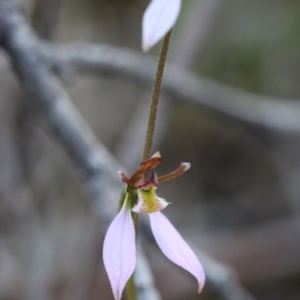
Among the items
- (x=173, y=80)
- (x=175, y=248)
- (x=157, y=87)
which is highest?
(x=173, y=80)

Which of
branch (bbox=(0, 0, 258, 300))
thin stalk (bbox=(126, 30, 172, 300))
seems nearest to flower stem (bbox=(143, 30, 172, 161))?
thin stalk (bbox=(126, 30, 172, 300))

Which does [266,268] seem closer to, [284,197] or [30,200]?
[284,197]

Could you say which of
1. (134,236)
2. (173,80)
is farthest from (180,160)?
(134,236)

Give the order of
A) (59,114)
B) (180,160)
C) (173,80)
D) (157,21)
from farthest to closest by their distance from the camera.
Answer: (180,160) → (173,80) → (59,114) → (157,21)

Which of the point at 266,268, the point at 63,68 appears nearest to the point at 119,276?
the point at 63,68

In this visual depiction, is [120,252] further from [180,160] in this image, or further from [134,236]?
[180,160]

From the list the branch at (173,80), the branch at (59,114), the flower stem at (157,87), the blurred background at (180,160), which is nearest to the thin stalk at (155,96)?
the flower stem at (157,87)

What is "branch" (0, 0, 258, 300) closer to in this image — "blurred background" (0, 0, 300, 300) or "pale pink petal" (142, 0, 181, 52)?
"blurred background" (0, 0, 300, 300)

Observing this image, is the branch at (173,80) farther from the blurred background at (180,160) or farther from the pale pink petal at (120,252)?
A: the pale pink petal at (120,252)
